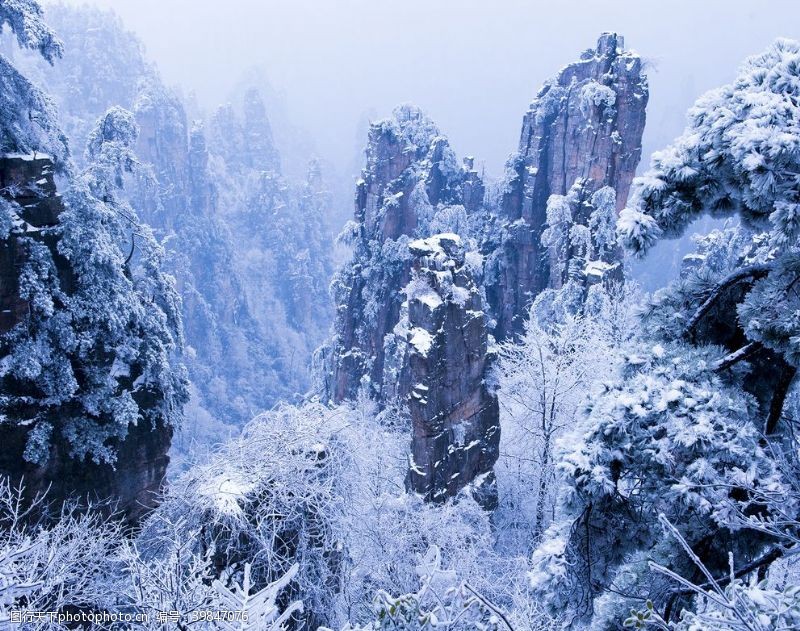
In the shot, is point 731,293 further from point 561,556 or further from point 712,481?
point 561,556

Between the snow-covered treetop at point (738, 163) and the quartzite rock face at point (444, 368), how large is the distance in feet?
34.4

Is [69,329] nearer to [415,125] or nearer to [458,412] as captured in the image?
[458,412]

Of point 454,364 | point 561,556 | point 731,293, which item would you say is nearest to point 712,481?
point 561,556

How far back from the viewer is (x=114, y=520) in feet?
38.7

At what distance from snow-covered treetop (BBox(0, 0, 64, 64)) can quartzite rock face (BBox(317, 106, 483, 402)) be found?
22740 mm

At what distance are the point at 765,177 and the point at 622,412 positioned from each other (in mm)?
1979

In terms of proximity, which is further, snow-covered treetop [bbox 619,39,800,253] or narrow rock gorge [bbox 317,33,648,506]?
narrow rock gorge [bbox 317,33,648,506]

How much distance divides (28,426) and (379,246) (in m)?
25.8

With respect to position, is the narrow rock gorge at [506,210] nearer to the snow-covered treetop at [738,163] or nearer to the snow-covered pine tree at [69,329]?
the snow-covered pine tree at [69,329]

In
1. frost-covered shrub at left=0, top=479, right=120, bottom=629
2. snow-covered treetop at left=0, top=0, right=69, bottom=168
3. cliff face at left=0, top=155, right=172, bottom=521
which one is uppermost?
snow-covered treetop at left=0, top=0, right=69, bottom=168

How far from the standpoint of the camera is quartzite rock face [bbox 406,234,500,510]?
1505cm

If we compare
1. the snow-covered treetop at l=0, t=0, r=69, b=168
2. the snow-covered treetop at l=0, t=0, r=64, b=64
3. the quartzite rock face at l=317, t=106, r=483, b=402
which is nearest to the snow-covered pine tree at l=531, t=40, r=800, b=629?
the snow-covered treetop at l=0, t=0, r=69, b=168

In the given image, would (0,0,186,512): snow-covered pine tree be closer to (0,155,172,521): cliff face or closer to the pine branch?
(0,155,172,521): cliff face

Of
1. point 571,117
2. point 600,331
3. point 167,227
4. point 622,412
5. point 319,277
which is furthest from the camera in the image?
point 319,277
